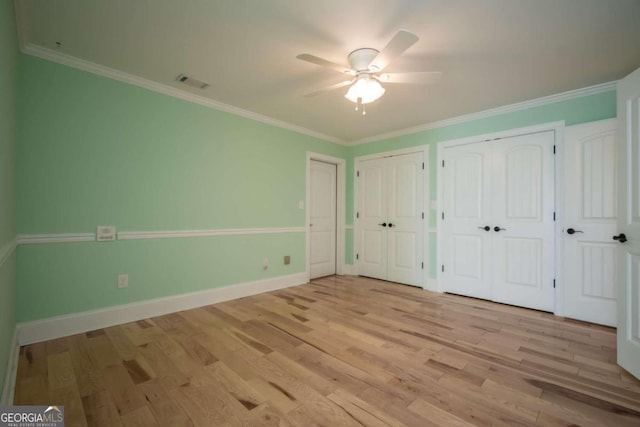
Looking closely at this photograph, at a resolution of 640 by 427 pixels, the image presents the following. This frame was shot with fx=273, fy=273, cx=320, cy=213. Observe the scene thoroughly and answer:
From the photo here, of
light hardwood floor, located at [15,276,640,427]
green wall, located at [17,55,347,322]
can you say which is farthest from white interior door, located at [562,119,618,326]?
green wall, located at [17,55,347,322]

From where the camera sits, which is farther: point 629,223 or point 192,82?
point 192,82

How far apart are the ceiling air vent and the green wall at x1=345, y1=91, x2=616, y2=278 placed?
116 inches

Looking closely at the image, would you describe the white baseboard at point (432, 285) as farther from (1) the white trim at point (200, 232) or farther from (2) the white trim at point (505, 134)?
(1) the white trim at point (200, 232)

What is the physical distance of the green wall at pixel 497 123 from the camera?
115 inches

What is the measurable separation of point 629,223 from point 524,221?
140 cm

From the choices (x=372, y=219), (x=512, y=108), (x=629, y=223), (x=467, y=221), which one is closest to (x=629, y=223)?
(x=629, y=223)

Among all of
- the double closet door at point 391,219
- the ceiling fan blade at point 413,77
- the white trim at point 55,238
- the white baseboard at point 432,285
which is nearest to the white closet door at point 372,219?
the double closet door at point 391,219

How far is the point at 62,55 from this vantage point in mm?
2400

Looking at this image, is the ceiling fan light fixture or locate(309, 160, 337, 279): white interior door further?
locate(309, 160, 337, 279): white interior door

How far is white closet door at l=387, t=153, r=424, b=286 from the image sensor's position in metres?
4.27

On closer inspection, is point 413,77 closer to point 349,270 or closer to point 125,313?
point 125,313

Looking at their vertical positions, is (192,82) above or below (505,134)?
above
